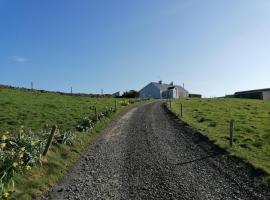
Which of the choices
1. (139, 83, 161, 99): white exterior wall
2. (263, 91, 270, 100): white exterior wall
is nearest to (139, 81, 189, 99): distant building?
(139, 83, 161, 99): white exterior wall

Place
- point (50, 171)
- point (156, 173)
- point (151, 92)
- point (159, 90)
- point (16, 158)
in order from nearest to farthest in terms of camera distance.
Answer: point (16, 158)
point (50, 171)
point (156, 173)
point (159, 90)
point (151, 92)

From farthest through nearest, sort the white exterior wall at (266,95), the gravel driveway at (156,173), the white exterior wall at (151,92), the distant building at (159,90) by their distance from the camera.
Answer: the white exterior wall at (151,92)
the distant building at (159,90)
the white exterior wall at (266,95)
the gravel driveway at (156,173)

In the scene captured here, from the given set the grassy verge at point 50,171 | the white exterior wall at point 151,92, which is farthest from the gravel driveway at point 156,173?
the white exterior wall at point 151,92

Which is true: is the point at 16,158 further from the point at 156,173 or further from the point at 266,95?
the point at 266,95

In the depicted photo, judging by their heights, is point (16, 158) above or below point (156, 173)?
above

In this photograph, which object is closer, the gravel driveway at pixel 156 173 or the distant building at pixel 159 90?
the gravel driveway at pixel 156 173

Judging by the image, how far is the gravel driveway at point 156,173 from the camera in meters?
14.0

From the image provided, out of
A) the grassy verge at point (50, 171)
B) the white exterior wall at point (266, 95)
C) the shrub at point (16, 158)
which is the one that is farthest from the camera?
the white exterior wall at point (266, 95)

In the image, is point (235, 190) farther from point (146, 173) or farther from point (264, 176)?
point (146, 173)

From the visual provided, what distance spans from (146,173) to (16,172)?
18.1 ft

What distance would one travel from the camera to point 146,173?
54.7ft

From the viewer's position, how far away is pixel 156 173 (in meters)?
16.7

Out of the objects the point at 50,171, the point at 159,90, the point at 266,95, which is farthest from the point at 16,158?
the point at 266,95

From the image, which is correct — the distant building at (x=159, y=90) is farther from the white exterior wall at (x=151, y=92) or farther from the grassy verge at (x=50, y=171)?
the grassy verge at (x=50, y=171)
